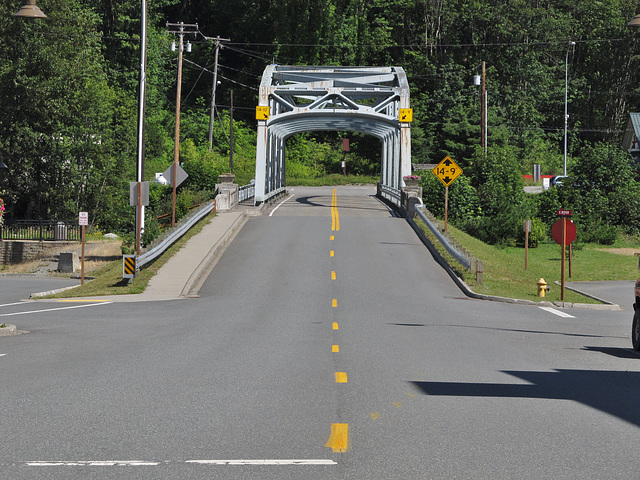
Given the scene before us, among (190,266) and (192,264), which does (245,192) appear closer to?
(192,264)

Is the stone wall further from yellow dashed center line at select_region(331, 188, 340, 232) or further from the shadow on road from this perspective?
the shadow on road

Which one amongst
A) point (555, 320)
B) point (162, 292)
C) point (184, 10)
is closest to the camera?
point (555, 320)

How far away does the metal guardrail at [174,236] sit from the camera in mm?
29069

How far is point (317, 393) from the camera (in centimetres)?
980

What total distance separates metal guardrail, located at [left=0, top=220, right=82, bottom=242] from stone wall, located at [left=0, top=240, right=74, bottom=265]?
2.05ft

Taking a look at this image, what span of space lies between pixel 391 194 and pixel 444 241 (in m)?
19.5

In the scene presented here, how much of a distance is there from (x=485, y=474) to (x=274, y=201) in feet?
157

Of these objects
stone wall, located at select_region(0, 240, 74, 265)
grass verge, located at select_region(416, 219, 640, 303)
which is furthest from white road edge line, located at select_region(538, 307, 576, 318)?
stone wall, located at select_region(0, 240, 74, 265)

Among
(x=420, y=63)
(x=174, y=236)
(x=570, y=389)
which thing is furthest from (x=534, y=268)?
(x=420, y=63)

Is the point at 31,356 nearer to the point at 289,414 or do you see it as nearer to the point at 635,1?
the point at 289,414

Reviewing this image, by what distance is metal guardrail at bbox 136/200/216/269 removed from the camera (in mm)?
29069

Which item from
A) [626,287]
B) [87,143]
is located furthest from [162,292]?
[87,143]

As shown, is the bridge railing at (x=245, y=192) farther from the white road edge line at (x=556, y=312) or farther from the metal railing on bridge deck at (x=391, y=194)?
the white road edge line at (x=556, y=312)

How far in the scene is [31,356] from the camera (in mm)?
12812
